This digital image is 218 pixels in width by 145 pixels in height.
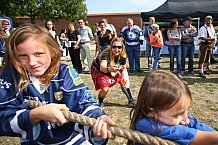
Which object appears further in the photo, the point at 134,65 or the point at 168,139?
the point at 134,65

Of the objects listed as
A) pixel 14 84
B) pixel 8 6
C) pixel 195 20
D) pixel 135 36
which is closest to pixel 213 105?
pixel 135 36

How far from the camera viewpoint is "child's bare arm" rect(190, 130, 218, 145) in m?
1.06

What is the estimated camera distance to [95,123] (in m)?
1.13

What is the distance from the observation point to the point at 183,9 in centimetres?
1180

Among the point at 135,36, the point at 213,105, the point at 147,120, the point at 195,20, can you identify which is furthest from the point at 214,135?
the point at 195,20

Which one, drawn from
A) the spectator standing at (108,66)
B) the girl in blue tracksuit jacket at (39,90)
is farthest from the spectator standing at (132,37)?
the girl in blue tracksuit jacket at (39,90)

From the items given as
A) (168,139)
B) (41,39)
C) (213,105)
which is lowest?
(213,105)

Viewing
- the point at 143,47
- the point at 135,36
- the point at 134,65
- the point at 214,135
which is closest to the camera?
the point at 214,135

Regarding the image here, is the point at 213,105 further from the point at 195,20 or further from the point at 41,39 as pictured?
the point at 195,20

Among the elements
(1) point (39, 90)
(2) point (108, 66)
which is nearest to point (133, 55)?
(2) point (108, 66)

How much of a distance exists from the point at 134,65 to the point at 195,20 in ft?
15.3

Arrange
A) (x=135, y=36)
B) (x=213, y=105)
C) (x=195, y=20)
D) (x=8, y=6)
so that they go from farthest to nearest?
(x=8, y=6)
(x=195, y=20)
(x=135, y=36)
(x=213, y=105)

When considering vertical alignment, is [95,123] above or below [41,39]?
below

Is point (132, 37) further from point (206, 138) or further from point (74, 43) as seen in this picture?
point (206, 138)
